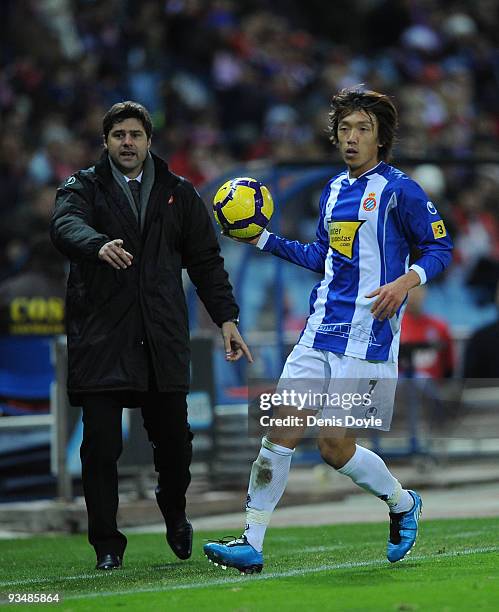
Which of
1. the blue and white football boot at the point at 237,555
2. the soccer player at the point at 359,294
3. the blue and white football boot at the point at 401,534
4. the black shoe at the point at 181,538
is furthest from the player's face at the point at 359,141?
the black shoe at the point at 181,538

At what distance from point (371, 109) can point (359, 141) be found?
0.18 meters

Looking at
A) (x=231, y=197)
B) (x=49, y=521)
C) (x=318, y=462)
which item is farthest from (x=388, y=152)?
(x=318, y=462)

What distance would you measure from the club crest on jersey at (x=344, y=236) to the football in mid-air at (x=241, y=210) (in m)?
0.41

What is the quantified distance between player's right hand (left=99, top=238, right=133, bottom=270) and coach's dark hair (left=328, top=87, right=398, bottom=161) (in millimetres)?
1209

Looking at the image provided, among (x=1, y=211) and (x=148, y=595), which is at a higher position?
Result: (x=1, y=211)

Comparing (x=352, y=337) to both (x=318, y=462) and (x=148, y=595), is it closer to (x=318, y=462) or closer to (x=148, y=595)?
(x=148, y=595)

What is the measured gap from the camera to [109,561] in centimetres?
725

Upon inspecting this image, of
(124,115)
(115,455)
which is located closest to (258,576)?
(115,455)

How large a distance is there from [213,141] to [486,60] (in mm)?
6709

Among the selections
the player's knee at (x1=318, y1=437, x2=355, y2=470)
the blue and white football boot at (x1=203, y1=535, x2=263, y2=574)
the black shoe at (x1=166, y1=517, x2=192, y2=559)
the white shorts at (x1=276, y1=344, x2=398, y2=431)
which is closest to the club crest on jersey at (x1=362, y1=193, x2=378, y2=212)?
the white shorts at (x1=276, y1=344, x2=398, y2=431)

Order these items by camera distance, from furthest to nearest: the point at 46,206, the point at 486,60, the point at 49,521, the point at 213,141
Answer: the point at 486,60 → the point at 213,141 → the point at 46,206 → the point at 49,521

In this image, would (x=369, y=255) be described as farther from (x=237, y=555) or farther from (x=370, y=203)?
(x=237, y=555)

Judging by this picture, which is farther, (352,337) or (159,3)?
(159,3)

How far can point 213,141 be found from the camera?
18875 millimetres
